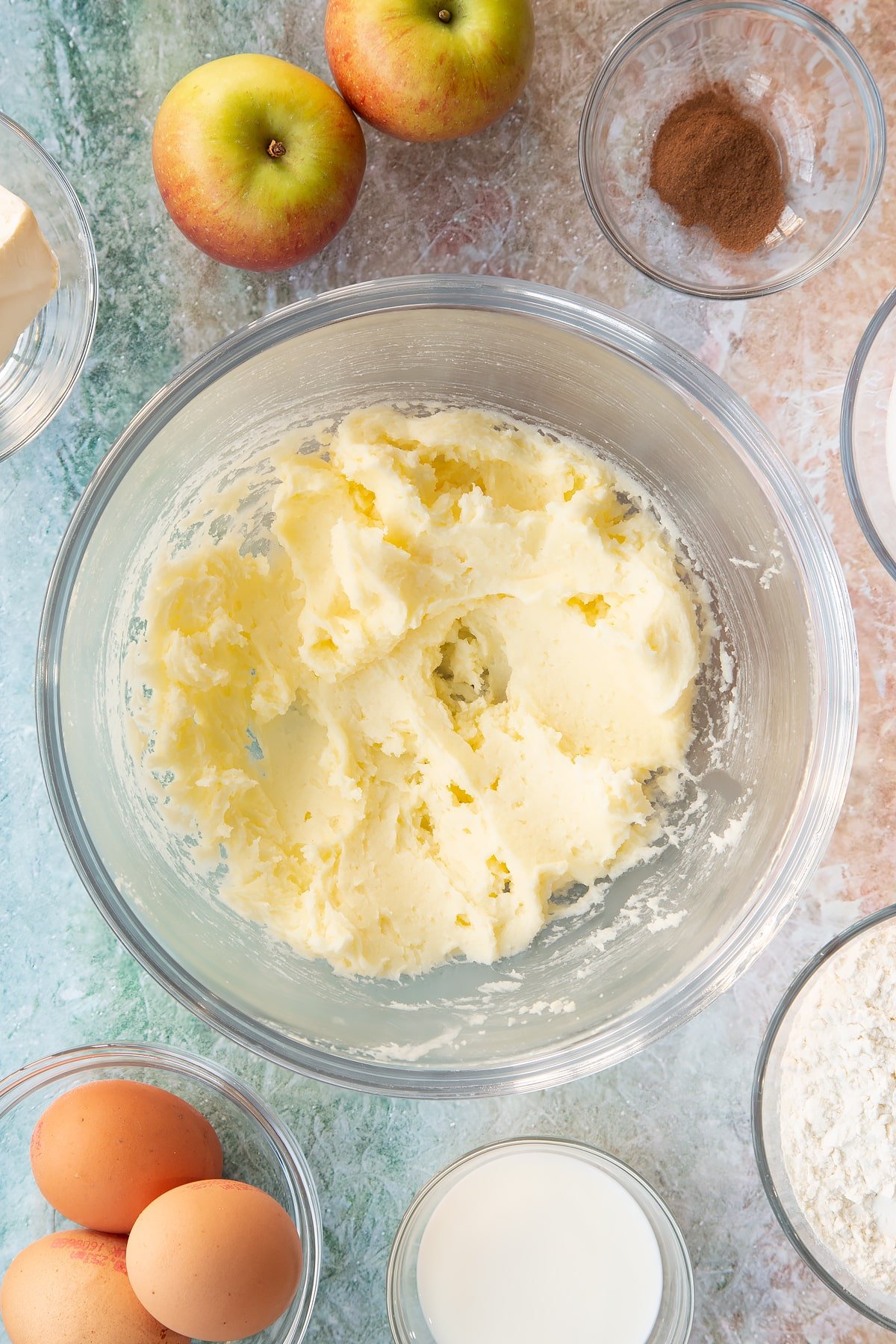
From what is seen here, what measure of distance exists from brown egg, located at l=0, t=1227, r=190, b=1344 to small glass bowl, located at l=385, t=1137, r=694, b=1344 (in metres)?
0.36

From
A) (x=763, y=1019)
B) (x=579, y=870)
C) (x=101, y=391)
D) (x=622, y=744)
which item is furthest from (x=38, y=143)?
(x=763, y=1019)

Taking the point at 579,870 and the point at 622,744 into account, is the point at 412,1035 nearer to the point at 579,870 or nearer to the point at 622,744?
the point at 579,870

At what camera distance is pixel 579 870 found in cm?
179

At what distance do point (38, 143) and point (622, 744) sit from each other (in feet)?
4.71

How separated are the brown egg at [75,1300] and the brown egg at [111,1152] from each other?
0.16 ft

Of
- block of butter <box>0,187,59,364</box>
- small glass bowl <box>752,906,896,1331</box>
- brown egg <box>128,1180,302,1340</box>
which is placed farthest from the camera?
small glass bowl <box>752,906,896,1331</box>

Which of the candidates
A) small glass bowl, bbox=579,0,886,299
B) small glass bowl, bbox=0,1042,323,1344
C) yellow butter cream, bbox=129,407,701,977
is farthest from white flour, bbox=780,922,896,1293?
small glass bowl, bbox=579,0,886,299

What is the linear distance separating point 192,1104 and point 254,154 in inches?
61.1

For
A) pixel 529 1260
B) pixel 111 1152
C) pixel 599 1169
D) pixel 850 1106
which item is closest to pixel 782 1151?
pixel 850 1106

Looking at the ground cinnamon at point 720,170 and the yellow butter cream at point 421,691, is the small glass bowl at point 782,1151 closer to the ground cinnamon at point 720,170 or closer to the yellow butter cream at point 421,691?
the yellow butter cream at point 421,691

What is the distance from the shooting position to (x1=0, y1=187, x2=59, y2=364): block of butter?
1602mm

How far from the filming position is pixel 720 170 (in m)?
1.79

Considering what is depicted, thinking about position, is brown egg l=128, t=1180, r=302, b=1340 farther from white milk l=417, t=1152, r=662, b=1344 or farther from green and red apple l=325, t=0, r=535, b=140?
green and red apple l=325, t=0, r=535, b=140

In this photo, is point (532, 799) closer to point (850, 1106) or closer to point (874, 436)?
point (850, 1106)
